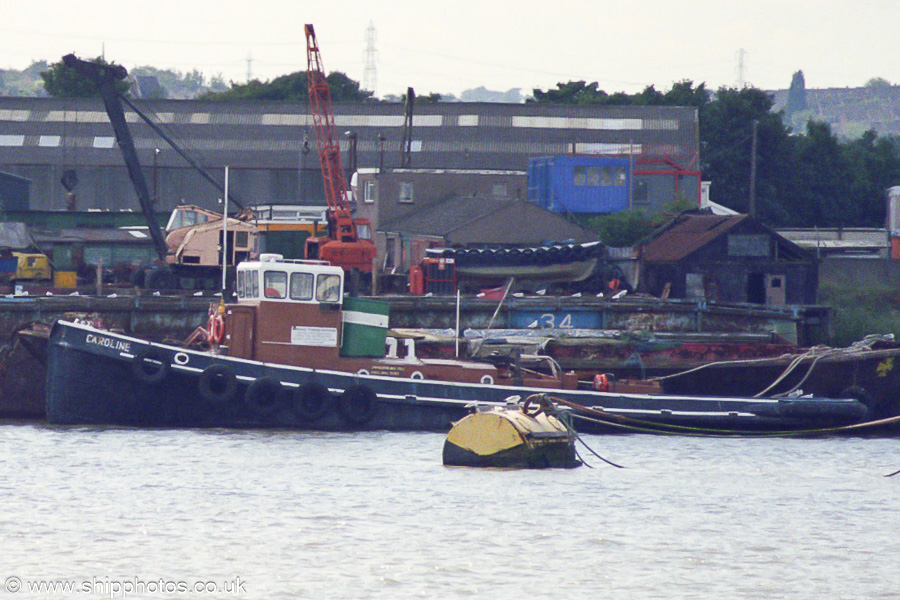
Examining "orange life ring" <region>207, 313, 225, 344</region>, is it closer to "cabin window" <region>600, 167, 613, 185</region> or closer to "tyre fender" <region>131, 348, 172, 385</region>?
"tyre fender" <region>131, 348, 172, 385</region>

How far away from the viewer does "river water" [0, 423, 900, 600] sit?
588 inches

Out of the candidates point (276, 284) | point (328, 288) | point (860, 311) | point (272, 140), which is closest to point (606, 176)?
point (860, 311)

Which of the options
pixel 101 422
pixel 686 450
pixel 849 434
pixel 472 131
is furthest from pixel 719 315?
pixel 472 131

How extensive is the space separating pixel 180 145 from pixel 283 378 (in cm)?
4164

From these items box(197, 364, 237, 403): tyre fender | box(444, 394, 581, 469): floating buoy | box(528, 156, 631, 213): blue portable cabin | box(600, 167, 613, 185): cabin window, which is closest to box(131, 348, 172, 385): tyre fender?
box(197, 364, 237, 403): tyre fender

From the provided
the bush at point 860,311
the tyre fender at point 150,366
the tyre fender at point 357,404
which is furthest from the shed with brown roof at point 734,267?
the tyre fender at point 150,366

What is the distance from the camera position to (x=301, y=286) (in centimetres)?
2777

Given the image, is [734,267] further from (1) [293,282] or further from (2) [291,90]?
(2) [291,90]

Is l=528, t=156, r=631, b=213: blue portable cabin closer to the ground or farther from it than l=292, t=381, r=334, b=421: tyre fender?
farther from it

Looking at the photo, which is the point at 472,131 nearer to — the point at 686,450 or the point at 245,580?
the point at 686,450

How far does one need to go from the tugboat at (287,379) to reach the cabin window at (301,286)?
0.07 ft

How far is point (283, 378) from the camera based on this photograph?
1081 inches

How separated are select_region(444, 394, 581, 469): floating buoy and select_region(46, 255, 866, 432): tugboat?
4.90m

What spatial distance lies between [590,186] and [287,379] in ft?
101
